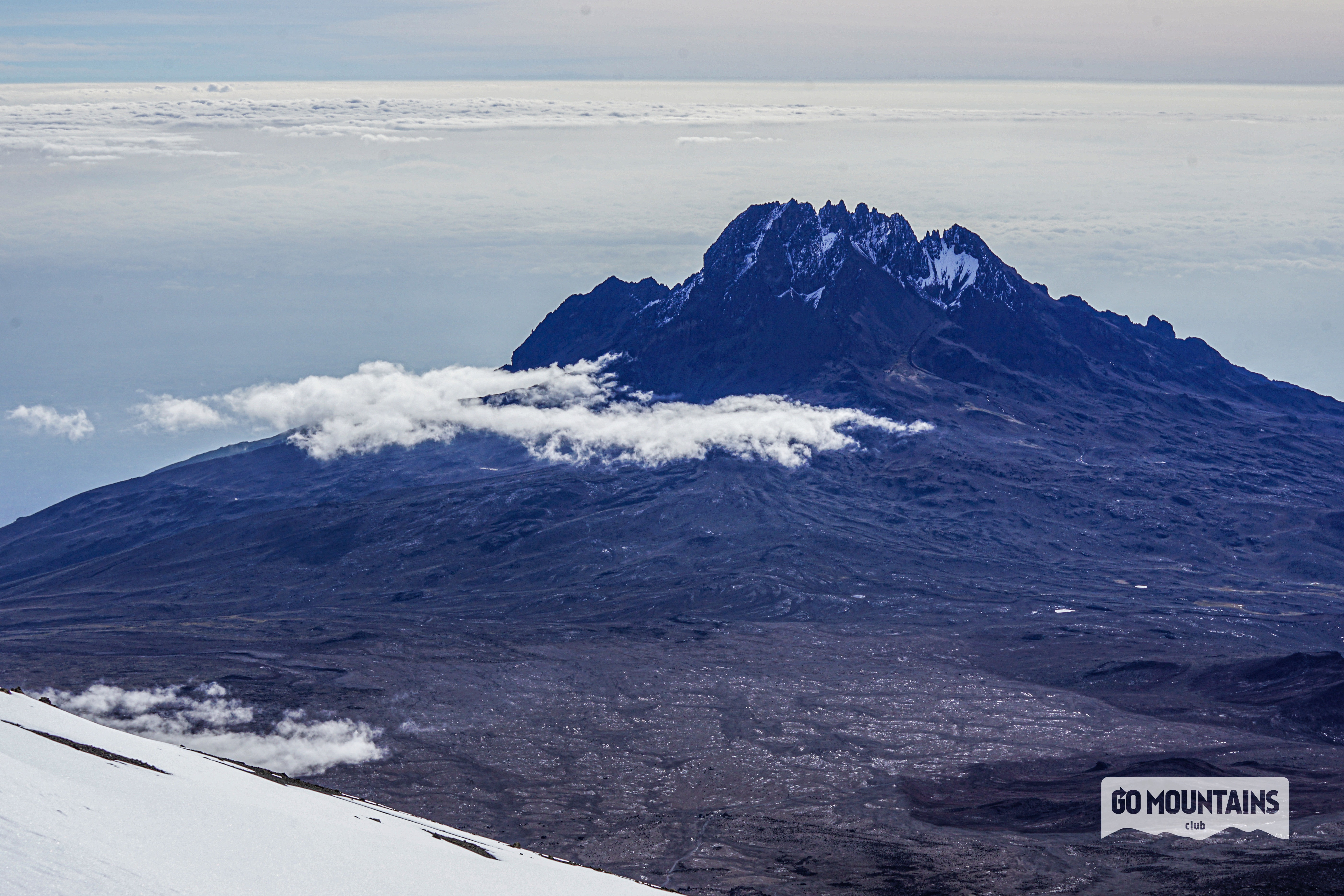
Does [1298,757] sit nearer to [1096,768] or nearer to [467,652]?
[1096,768]

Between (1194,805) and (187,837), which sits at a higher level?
(187,837)

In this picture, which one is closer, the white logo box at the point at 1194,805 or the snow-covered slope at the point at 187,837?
the snow-covered slope at the point at 187,837

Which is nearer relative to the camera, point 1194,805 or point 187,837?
point 187,837

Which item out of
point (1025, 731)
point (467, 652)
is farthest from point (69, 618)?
point (1025, 731)

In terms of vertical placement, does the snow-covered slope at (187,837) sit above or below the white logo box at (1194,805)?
above
